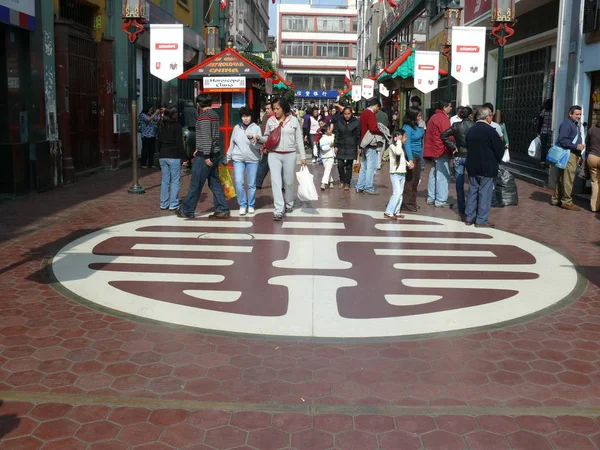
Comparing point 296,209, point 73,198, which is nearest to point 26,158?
point 73,198

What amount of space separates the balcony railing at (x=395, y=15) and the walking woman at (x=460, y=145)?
24.3 meters

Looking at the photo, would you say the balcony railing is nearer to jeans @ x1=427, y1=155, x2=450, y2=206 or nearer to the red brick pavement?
jeans @ x1=427, y1=155, x2=450, y2=206

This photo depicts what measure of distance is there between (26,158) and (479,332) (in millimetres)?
9831

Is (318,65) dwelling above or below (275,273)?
above

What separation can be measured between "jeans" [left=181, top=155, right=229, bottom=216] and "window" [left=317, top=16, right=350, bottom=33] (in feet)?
291

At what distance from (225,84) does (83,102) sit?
3.32 meters

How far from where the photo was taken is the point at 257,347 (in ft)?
17.1

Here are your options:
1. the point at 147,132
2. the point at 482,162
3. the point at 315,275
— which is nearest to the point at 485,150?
the point at 482,162

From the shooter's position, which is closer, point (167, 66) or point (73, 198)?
point (73, 198)

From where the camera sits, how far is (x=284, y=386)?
4.50m

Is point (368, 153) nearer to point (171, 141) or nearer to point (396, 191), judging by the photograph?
point (396, 191)

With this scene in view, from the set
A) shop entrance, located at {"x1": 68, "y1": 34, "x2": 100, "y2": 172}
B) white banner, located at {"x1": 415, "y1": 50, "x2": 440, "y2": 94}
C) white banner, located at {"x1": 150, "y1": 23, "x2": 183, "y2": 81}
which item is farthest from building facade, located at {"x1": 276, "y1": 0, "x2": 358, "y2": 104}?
white banner, located at {"x1": 150, "y1": 23, "x2": 183, "y2": 81}

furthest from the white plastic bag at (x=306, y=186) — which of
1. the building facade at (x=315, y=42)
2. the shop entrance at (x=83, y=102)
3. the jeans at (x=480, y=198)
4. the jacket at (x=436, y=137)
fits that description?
the building facade at (x=315, y=42)

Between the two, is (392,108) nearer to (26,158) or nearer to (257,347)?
(26,158)
